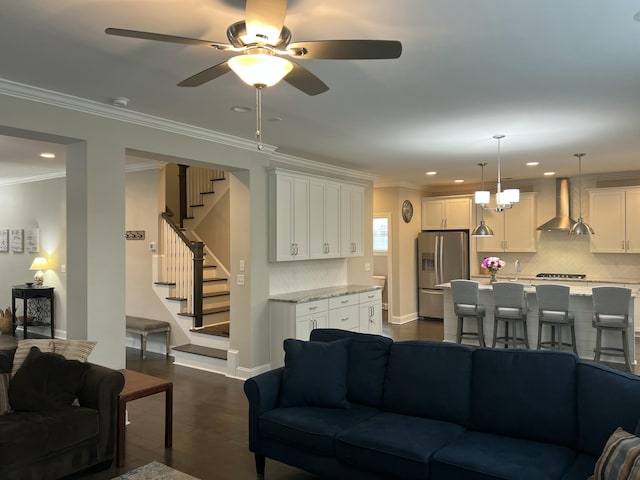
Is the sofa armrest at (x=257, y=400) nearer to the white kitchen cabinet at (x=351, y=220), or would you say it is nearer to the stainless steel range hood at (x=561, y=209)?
the white kitchen cabinet at (x=351, y=220)

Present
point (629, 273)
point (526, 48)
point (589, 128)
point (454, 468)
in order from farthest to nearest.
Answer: point (629, 273) → point (589, 128) → point (526, 48) → point (454, 468)

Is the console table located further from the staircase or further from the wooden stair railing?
the wooden stair railing

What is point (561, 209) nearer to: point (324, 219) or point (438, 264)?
point (438, 264)

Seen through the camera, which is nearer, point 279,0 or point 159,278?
point 279,0

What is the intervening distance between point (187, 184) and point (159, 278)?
2.19 meters

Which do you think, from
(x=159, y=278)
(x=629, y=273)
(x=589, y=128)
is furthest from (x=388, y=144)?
(x=629, y=273)

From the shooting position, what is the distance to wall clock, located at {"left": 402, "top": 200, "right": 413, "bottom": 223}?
9.48 meters

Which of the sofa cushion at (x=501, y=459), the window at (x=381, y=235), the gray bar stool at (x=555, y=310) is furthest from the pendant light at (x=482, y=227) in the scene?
the sofa cushion at (x=501, y=459)

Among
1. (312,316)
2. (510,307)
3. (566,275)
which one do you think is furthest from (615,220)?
(312,316)

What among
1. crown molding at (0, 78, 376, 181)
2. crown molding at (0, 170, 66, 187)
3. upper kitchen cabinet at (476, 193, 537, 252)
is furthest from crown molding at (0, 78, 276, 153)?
upper kitchen cabinet at (476, 193, 537, 252)

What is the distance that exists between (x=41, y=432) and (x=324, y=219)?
14.1ft

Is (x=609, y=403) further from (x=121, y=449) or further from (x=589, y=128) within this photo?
(x=589, y=128)

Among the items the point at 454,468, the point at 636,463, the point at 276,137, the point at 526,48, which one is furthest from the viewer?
the point at 276,137

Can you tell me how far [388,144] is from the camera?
227 inches
